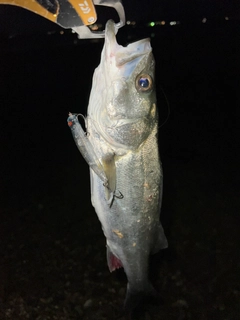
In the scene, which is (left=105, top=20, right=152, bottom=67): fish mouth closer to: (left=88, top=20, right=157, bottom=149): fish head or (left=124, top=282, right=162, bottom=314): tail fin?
(left=88, top=20, right=157, bottom=149): fish head

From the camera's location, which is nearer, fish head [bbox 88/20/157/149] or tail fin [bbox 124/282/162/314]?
fish head [bbox 88/20/157/149]

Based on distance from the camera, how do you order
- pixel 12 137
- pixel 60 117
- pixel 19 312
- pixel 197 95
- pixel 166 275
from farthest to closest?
pixel 197 95 → pixel 60 117 → pixel 12 137 → pixel 166 275 → pixel 19 312

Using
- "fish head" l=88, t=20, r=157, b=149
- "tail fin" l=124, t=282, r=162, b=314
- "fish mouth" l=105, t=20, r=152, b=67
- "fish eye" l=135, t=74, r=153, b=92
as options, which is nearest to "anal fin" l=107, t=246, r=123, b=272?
"tail fin" l=124, t=282, r=162, b=314

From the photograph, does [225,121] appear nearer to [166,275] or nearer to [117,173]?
[166,275]

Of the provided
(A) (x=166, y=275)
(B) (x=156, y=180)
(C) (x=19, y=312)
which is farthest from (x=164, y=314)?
(B) (x=156, y=180)

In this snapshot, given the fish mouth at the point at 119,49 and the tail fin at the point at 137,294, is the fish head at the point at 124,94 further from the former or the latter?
the tail fin at the point at 137,294

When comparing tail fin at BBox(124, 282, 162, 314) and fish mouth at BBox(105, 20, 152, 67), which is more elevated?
fish mouth at BBox(105, 20, 152, 67)

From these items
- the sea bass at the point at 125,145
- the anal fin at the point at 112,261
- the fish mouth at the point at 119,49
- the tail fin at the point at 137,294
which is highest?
the fish mouth at the point at 119,49

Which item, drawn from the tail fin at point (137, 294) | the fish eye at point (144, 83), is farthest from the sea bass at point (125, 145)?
the tail fin at point (137, 294)
